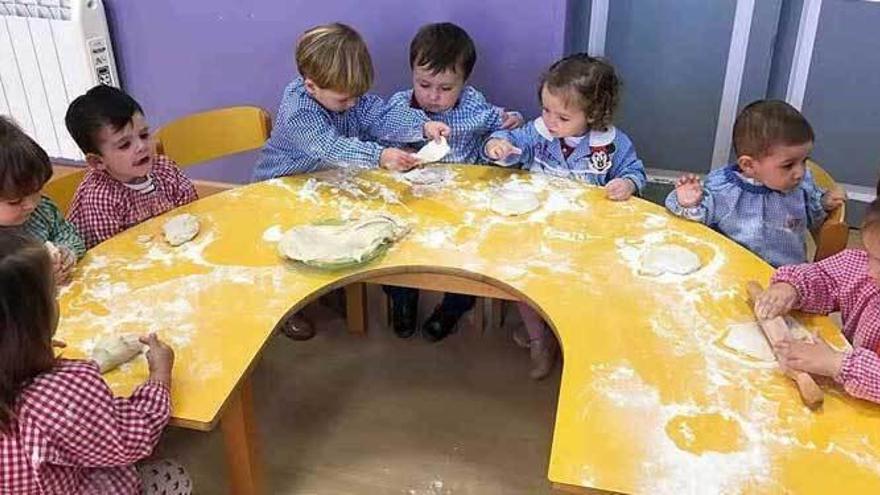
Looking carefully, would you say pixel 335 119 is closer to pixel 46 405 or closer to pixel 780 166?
pixel 780 166

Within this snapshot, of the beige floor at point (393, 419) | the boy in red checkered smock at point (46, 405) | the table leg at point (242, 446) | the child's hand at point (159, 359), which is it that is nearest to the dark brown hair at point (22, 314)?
the boy in red checkered smock at point (46, 405)

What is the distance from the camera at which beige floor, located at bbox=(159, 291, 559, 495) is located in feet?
7.03

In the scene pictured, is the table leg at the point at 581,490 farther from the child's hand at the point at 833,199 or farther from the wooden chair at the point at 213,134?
the wooden chair at the point at 213,134

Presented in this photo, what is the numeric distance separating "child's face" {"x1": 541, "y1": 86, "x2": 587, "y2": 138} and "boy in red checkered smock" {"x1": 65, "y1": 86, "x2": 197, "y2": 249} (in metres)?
1.01

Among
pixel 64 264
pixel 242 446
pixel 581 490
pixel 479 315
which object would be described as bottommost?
pixel 479 315

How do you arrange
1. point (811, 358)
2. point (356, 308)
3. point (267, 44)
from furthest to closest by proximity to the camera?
1. point (267, 44)
2. point (356, 308)
3. point (811, 358)

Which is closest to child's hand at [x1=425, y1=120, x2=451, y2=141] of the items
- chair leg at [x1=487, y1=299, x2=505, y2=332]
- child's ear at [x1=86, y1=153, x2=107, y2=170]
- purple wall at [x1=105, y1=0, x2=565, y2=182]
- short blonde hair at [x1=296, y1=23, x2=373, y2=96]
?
short blonde hair at [x1=296, y1=23, x2=373, y2=96]

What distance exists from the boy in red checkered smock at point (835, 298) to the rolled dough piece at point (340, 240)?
0.80 meters

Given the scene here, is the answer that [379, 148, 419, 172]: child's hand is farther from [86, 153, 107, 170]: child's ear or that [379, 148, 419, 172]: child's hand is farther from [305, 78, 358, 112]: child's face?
[86, 153, 107, 170]: child's ear

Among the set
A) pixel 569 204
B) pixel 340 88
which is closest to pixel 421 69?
pixel 340 88

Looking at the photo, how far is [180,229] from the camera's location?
1972mm

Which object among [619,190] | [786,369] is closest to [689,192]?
[619,190]

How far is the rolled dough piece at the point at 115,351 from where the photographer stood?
5.11ft

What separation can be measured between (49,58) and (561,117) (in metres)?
1.78
